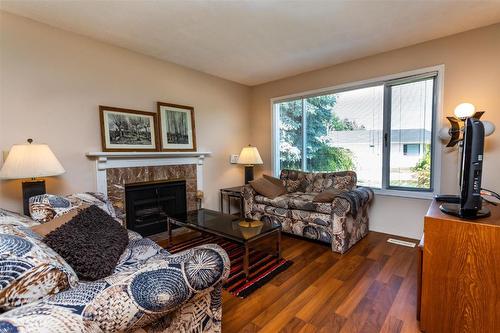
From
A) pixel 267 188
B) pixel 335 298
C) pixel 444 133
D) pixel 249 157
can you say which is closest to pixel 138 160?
pixel 249 157

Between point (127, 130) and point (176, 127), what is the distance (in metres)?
0.67

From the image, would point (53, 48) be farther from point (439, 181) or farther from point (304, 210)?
point (439, 181)

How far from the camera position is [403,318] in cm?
165

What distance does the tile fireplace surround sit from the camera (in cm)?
280

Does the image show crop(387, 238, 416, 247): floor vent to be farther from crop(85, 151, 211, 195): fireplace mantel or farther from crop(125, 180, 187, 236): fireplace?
crop(125, 180, 187, 236): fireplace

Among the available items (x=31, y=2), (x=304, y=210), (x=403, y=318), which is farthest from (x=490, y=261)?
(x=31, y=2)

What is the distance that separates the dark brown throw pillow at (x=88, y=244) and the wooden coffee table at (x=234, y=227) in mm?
896

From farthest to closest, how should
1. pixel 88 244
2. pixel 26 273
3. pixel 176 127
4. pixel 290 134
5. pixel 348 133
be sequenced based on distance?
pixel 290 134, pixel 348 133, pixel 176 127, pixel 88 244, pixel 26 273

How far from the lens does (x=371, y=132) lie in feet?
11.0

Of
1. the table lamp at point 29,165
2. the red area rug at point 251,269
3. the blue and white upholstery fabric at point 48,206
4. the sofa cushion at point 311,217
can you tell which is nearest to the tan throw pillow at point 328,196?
the sofa cushion at point 311,217

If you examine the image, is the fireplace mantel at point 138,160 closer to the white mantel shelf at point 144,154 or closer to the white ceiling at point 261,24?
the white mantel shelf at point 144,154

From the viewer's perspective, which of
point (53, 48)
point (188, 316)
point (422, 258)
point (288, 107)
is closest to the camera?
point (188, 316)

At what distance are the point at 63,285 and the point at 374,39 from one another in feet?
11.1

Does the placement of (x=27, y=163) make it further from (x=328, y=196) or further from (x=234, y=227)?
(x=328, y=196)
